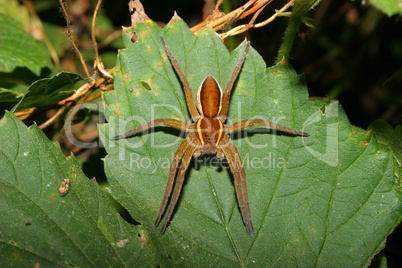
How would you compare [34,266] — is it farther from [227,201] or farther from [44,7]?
[44,7]

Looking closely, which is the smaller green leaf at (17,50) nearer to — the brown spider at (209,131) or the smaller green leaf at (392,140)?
the brown spider at (209,131)

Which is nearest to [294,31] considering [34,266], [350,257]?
[350,257]

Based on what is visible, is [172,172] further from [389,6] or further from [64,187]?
[389,6]

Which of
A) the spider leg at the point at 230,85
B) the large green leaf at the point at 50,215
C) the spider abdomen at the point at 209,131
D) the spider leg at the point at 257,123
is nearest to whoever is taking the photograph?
the large green leaf at the point at 50,215

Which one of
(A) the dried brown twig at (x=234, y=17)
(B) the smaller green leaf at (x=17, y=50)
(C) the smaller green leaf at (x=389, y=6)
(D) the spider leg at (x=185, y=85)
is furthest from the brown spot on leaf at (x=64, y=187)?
(C) the smaller green leaf at (x=389, y=6)

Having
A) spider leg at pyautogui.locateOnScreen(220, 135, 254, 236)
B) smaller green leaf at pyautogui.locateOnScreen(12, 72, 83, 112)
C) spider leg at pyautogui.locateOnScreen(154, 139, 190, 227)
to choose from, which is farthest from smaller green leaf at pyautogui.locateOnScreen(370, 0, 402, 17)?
smaller green leaf at pyautogui.locateOnScreen(12, 72, 83, 112)

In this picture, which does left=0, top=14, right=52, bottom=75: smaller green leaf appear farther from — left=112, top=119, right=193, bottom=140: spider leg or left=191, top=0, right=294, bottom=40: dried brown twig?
left=191, top=0, right=294, bottom=40: dried brown twig

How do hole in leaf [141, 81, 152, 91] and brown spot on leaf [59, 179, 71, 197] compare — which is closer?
brown spot on leaf [59, 179, 71, 197]
